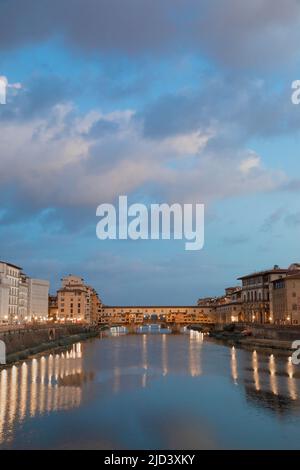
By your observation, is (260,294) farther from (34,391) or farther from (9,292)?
(34,391)

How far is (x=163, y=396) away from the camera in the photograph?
2666 centimetres

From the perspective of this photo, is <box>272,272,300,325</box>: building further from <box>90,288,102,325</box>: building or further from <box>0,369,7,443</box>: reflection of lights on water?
<box>90,288,102,325</box>: building

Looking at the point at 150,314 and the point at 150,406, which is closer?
the point at 150,406

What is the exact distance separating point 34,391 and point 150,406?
6.98 meters

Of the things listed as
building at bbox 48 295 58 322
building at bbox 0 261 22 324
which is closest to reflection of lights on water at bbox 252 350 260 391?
building at bbox 0 261 22 324

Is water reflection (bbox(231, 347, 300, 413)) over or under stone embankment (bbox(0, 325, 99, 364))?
under

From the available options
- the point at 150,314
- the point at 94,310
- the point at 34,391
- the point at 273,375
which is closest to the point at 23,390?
the point at 34,391

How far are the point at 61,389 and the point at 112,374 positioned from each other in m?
7.05

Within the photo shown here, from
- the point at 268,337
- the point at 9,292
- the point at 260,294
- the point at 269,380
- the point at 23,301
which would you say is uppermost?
the point at 9,292

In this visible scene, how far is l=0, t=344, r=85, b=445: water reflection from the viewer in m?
21.5

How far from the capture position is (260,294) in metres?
90.1

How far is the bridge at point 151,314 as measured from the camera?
6081 inches

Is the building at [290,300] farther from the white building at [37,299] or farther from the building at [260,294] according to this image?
the white building at [37,299]

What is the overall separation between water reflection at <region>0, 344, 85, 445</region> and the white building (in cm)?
6119
